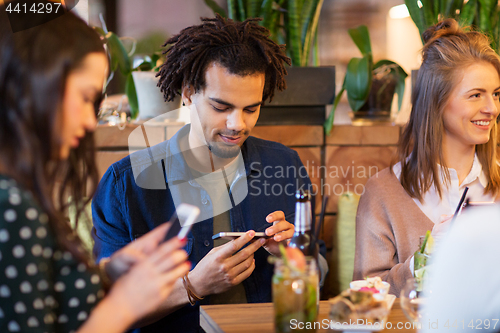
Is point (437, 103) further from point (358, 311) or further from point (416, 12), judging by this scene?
point (358, 311)

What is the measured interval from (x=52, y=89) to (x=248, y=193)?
2.86ft

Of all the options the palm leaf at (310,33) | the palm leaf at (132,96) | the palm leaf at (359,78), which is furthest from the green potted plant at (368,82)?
the palm leaf at (132,96)

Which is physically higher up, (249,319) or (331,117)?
(331,117)

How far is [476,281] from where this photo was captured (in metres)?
0.62

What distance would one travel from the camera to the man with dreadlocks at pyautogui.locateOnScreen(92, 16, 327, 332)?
1294mm

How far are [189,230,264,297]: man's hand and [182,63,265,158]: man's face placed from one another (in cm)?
33

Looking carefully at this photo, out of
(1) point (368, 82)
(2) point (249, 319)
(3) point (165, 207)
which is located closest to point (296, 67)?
(1) point (368, 82)

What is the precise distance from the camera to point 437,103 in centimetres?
147

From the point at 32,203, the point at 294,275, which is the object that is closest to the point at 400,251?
the point at 294,275

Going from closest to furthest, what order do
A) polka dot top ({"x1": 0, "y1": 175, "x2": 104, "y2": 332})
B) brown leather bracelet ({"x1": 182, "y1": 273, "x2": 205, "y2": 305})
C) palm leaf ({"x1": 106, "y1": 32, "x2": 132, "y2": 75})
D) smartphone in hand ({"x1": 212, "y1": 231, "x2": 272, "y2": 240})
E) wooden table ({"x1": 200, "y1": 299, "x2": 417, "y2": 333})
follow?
polka dot top ({"x1": 0, "y1": 175, "x2": 104, "y2": 332})
wooden table ({"x1": 200, "y1": 299, "x2": 417, "y2": 333})
smartphone in hand ({"x1": 212, "y1": 231, "x2": 272, "y2": 240})
brown leather bracelet ({"x1": 182, "y1": 273, "x2": 205, "y2": 305})
palm leaf ({"x1": 106, "y1": 32, "x2": 132, "y2": 75})

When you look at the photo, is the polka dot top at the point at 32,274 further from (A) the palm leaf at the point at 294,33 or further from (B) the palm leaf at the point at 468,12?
(B) the palm leaf at the point at 468,12

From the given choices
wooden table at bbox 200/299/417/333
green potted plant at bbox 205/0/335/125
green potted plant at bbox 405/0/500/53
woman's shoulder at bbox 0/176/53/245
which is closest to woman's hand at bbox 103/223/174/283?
woman's shoulder at bbox 0/176/53/245

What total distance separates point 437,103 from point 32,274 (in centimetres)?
129

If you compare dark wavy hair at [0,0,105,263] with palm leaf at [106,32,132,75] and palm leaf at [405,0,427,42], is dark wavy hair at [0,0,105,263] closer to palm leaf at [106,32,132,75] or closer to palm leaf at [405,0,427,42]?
palm leaf at [106,32,132,75]
